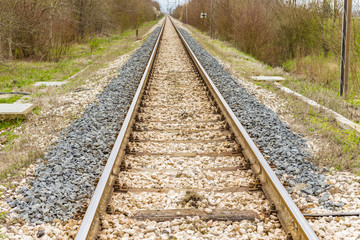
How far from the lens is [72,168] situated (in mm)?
4191

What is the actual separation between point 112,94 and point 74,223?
510 cm

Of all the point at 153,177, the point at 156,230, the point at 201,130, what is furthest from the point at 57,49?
the point at 156,230

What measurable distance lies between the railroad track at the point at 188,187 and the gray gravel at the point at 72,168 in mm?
298

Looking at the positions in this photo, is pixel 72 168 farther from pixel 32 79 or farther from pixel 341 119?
pixel 32 79

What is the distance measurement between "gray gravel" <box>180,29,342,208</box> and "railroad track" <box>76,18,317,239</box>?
1.06 ft

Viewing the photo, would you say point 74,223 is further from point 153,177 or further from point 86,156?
point 86,156

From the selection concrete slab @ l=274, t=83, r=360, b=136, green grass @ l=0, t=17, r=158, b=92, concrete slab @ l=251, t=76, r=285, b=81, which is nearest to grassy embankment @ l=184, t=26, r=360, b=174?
concrete slab @ l=274, t=83, r=360, b=136

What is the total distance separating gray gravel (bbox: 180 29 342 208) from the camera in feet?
12.8

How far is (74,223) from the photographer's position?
318 cm

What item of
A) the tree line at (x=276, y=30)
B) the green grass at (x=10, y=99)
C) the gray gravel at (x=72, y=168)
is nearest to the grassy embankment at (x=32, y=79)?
the green grass at (x=10, y=99)

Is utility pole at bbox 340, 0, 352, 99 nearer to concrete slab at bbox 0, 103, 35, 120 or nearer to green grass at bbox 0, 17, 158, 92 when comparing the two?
concrete slab at bbox 0, 103, 35, 120

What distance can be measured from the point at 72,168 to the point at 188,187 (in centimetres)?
143

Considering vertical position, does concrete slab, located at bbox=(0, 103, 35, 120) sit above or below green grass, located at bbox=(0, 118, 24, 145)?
above

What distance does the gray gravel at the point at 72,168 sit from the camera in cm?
335
